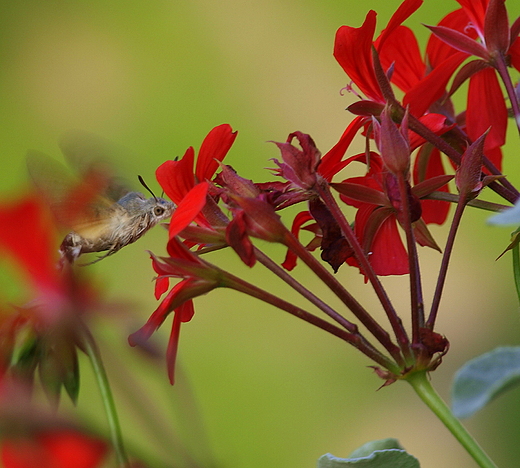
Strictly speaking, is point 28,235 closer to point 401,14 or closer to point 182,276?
point 182,276

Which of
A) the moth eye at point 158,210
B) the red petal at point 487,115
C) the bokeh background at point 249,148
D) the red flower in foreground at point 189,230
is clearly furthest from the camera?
the bokeh background at point 249,148

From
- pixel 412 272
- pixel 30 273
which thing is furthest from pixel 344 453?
pixel 30 273

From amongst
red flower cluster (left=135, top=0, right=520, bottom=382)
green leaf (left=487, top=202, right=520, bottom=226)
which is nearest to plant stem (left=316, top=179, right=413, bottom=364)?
red flower cluster (left=135, top=0, right=520, bottom=382)

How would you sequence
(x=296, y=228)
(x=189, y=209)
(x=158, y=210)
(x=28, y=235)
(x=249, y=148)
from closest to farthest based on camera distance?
(x=28, y=235) < (x=189, y=209) < (x=296, y=228) < (x=158, y=210) < (x=249, y=148)

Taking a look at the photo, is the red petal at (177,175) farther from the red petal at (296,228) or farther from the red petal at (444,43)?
the red petal at (444,43)

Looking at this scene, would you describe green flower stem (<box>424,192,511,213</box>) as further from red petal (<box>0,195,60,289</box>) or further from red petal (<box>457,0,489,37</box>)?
red petal (<box>0,195,60,289</box>)

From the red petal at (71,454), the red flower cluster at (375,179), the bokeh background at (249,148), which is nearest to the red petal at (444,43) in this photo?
the red flower cluster at (375,179)

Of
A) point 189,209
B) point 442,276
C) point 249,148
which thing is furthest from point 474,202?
point 249,148
